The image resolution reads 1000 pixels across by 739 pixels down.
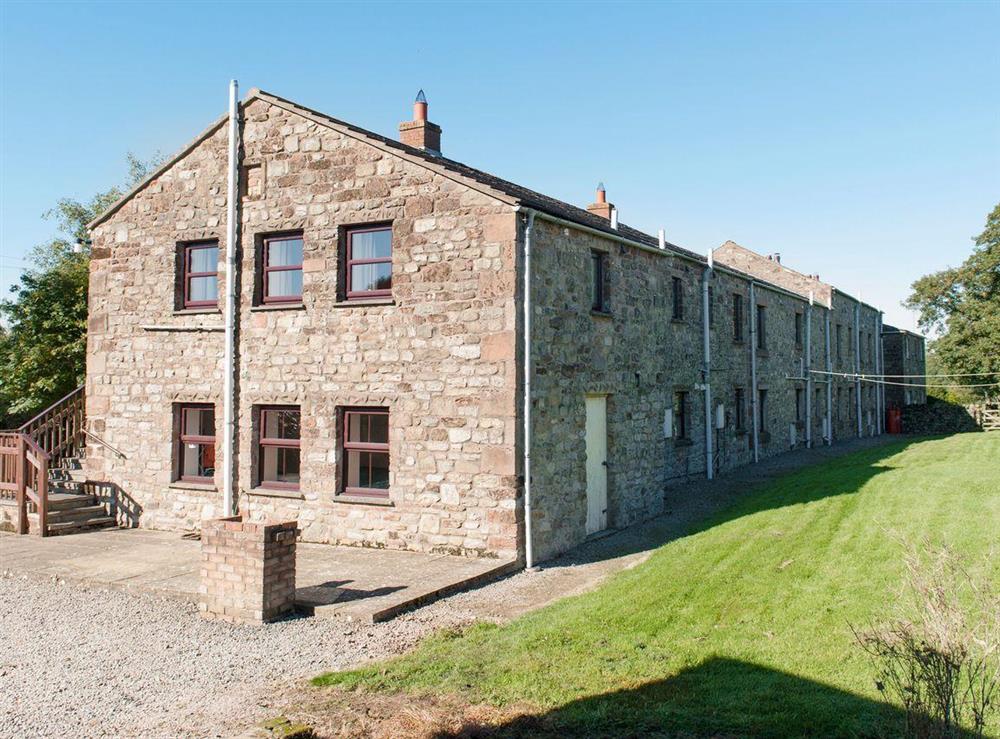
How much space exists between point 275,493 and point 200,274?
4.63m

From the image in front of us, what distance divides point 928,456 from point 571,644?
20215 millimetres

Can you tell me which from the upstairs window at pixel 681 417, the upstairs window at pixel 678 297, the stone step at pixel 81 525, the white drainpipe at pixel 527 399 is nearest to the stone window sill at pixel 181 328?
the stone step at pixel 81 525

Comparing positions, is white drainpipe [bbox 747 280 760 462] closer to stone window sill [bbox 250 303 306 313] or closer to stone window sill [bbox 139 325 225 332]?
stone window sill [bbox 250 303 306 313]

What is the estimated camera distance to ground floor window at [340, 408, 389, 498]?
13.2m

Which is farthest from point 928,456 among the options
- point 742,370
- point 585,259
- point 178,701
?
point 178,701

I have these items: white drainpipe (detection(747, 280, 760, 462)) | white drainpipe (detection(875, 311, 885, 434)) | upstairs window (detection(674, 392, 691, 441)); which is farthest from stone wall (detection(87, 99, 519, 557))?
white drainpipe (detection(875, 311, 885, 434))

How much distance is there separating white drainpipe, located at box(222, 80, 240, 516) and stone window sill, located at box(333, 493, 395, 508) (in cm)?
231

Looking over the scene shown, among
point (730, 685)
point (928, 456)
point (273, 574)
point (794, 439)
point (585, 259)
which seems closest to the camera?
point (730, 685)

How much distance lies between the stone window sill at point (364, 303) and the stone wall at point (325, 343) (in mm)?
96

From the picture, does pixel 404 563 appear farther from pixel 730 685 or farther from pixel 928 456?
pixel 928 456

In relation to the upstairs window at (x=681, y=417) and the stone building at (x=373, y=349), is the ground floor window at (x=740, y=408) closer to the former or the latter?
the upstairs window at (x=681, y=417)

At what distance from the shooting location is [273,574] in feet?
30.0

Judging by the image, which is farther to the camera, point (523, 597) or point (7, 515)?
point (7, 515)

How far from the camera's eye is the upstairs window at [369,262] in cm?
1330
